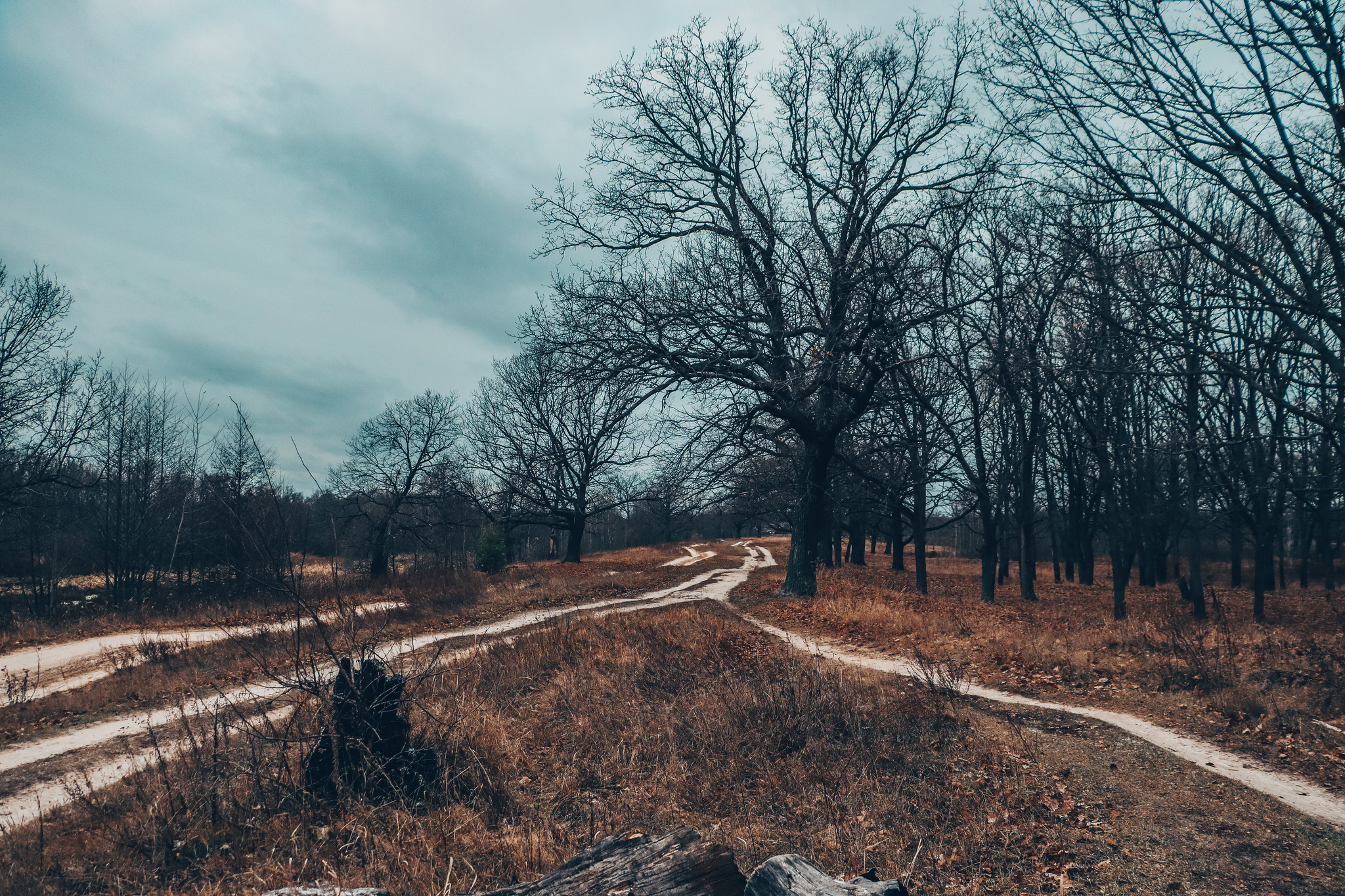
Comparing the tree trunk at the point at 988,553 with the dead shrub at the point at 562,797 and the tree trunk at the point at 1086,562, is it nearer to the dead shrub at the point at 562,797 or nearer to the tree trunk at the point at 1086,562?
the tree trunk at the point at 1086,562

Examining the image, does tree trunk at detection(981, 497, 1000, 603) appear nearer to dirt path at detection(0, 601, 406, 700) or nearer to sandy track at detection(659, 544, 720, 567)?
sandy track at detection(659, 544, 720, 567)

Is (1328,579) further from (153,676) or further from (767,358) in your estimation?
(153,676)

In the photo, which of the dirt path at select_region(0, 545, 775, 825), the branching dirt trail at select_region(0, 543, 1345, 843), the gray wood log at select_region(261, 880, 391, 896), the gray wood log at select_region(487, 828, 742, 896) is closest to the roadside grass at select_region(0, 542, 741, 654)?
the dirt path at select_region(0, 545, 775, 825)

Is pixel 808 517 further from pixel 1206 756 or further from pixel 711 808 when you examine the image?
pixel 711 808

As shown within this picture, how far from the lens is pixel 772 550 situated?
57.5 meters

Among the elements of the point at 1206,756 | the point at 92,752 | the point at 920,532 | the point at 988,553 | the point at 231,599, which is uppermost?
the point at 920,532

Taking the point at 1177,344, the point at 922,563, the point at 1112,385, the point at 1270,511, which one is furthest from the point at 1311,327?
the point at 922,563

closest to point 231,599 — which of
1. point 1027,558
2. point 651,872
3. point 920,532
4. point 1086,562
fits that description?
point 920,532

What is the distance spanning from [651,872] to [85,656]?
16.3m

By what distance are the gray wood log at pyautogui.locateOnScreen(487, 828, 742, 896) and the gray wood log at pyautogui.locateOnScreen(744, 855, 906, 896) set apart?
109mm

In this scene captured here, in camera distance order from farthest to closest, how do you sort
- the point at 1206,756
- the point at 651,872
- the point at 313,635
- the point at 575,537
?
the point at 575,537 → the point at 313,635 → the point at 1206,756 → the point at 651,872

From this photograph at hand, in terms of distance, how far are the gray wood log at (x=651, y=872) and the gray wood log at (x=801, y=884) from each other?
0.11m

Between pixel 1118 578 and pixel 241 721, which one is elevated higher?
pixel 1118 578

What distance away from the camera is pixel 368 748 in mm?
5660
